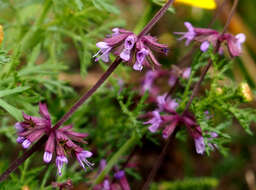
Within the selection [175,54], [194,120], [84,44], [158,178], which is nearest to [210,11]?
[175,54]

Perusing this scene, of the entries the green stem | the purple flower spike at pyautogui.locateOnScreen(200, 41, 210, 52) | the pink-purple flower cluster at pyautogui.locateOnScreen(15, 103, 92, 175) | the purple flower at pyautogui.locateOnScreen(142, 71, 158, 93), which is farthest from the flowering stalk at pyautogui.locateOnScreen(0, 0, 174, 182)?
the purple flower at pyautogui.locateOnScreen(142, 71, 158, 93)

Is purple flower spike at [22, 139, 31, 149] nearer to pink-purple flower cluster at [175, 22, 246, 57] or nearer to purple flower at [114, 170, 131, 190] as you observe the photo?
purple flower at [114, 170, 131, 190]

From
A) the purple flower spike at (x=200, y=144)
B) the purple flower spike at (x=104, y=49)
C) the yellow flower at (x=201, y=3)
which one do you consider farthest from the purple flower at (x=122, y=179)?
the yellow flower at (x=201, y=3)

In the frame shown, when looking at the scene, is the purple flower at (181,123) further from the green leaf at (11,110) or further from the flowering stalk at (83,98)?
the green leaf at (11,110)

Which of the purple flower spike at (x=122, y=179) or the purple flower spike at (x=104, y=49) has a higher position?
the purple flower spike at (x=104, y=49)

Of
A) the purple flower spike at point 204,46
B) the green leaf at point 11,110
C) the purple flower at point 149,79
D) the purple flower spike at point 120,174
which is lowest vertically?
the purple flower spike at point 120,174

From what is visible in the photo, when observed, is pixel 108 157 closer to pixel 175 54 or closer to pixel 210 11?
pixel 175 54
